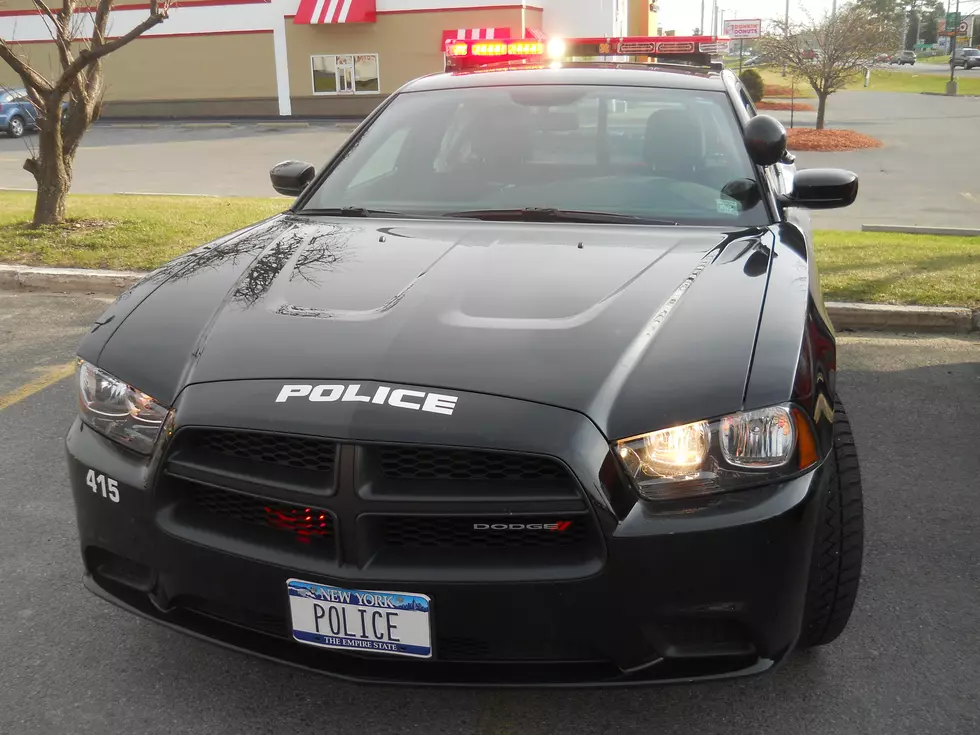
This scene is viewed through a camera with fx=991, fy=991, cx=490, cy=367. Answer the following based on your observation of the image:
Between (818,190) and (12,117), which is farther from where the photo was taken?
(12,117)

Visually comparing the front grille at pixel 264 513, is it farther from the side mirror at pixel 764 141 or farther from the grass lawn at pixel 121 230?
the grass lawn at pixel 121 230

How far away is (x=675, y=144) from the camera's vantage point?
12.2 ft

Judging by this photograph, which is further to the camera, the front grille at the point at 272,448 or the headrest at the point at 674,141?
the headrest at the point at 674,141

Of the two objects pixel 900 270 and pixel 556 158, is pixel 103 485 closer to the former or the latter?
pixel 556 158

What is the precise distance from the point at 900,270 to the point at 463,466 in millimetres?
6069

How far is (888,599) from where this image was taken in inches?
122

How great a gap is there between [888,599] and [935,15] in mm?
131301

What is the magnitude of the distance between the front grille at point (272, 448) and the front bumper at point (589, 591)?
7.4 inches

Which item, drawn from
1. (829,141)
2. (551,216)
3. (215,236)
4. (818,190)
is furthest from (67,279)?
(829,141)

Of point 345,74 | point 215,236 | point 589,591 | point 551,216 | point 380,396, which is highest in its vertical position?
point 345,74

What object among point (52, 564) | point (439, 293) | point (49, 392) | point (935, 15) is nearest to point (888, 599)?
point (439, 293)

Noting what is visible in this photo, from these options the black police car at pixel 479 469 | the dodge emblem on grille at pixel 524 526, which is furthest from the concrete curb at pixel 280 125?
the dodge emblem on grille at pixel 524 526

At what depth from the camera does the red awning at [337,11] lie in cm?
3006

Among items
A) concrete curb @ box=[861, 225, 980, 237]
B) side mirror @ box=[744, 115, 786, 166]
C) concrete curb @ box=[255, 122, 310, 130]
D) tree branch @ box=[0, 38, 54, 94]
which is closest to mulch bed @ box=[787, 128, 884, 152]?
concrete curb @ box=[861, 225, 980, 237]
